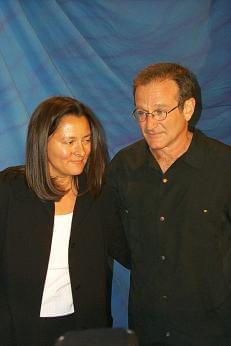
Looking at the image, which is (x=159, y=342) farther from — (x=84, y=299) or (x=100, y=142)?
(x=100, y=142)

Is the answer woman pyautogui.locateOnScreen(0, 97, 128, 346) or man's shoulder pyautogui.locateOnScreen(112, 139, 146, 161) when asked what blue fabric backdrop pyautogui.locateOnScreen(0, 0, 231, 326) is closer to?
man's shoulder pyautogui.locateOnScreen(112, 139, 146, 161)

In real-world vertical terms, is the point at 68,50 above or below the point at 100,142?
above

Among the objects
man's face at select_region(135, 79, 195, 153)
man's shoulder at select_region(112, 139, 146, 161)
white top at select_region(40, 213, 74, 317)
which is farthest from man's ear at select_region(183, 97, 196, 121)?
white top at select_region(40, 213, 74, 317)

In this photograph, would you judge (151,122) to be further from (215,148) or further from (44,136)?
(44,136)

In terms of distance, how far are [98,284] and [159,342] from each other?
36cm

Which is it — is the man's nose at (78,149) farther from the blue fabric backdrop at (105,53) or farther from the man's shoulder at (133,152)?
the blue fabric backdrop at (105,53)

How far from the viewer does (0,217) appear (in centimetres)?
189

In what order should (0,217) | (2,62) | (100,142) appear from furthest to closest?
(2,62)
(100,142)
(0,217)

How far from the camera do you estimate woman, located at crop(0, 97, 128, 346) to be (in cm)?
187

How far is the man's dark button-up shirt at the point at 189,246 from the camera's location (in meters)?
Answer: 1.91

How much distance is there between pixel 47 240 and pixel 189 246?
→ 563 millimetres

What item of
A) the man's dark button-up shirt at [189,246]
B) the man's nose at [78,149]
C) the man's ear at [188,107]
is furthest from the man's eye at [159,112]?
the man's nose at [78,149]

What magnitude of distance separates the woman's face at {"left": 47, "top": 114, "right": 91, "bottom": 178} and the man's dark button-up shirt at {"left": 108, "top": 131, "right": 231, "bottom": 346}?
0.31 meters

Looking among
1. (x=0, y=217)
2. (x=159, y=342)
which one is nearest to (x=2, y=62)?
(x=0, y=217)
